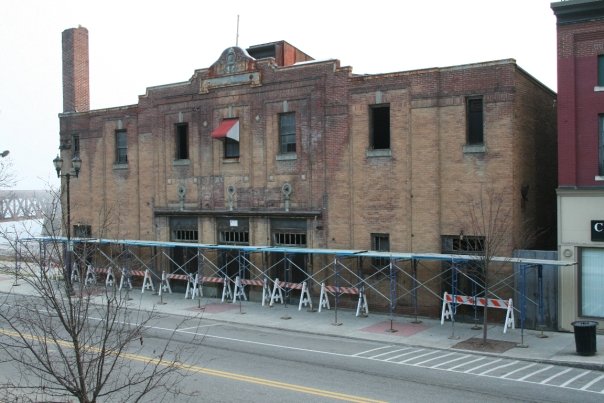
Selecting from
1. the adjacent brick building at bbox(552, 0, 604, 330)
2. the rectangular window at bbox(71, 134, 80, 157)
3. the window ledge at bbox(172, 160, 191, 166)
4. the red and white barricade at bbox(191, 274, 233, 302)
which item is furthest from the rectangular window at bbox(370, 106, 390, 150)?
the rectangular window at bbox(71, 134, 80, 157)

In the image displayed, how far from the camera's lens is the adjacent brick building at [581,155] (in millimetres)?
19656

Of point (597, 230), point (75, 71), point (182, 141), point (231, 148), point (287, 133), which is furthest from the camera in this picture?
point (75, 71)

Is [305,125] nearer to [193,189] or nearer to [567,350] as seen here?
[193,189]

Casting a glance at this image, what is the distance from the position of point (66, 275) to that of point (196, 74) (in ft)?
75.9

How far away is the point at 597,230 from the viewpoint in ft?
64.3

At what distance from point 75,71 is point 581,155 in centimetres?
2839

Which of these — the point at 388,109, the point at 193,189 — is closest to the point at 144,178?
the point at 193,189

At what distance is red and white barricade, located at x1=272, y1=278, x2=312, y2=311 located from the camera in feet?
80.8

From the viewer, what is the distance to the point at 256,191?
89.4 feet

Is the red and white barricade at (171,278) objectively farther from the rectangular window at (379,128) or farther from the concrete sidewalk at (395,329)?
the rectangular window at (379,128)

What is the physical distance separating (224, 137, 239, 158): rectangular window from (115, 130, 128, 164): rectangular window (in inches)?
277

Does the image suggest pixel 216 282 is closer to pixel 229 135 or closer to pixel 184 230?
pixel 184 230

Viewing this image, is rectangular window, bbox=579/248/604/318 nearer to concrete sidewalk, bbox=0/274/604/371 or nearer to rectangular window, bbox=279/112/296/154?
concrete sidewalk, bbox=0/274/604/371

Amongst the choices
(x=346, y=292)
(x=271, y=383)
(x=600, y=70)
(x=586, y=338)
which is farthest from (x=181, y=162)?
(x=586, y=338)
